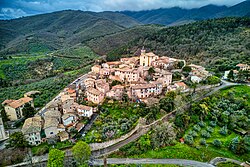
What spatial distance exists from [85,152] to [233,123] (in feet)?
111

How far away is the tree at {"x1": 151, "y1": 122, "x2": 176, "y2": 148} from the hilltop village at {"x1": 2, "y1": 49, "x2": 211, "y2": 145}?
419 inches

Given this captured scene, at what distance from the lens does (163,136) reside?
35688 millimetres

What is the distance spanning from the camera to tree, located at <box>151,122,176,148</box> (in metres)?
35.6

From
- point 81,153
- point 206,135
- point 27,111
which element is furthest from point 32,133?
point 206,135

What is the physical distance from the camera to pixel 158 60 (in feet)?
216

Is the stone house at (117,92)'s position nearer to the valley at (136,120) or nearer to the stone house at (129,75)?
the valley at (136,120)

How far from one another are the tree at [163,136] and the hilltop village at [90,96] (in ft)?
34.9

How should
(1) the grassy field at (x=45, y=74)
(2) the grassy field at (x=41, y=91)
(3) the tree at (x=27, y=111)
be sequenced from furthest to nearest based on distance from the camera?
(1) the grassy field at (x=45, y=74) < (2) the grassy field at (x=41, y=91) < (3) the tree at (x=27, y=111)

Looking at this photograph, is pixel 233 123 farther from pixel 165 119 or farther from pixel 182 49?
pixel 182 49

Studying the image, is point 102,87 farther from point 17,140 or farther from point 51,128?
point 17,140

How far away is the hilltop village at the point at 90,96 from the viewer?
37.6 metres

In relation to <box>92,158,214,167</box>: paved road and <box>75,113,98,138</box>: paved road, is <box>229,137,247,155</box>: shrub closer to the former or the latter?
<box>92,158,214,167</box>: paved road

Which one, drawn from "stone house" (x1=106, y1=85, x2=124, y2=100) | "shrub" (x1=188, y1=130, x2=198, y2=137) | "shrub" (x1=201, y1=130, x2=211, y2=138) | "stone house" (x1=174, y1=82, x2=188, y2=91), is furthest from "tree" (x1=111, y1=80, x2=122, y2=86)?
"shrub" (x1=201, y1=130, x2=211, y2=138)

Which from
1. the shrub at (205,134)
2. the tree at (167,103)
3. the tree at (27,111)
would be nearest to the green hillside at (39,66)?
the tree at (27,111)
